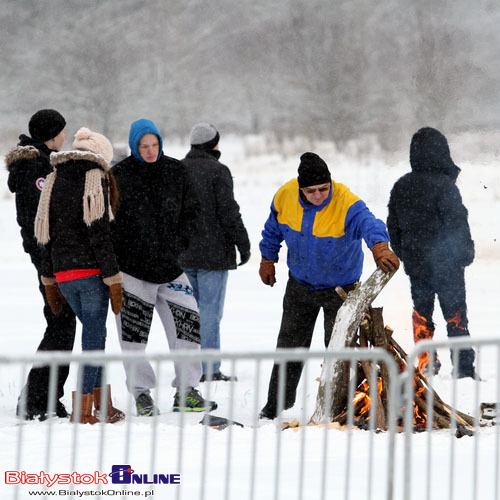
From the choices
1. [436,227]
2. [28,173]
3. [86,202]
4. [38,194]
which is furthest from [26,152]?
[436,227]

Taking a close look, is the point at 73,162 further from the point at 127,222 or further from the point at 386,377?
the point at 386,377

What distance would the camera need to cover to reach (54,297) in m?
5.80

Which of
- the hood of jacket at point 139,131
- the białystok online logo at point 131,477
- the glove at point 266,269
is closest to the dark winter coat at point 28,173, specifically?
the hood of jacket at point 139,131

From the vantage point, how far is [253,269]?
16.9 m

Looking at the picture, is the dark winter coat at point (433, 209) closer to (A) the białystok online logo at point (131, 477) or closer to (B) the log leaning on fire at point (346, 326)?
(B) the log leaning on fire at point (346, 326)

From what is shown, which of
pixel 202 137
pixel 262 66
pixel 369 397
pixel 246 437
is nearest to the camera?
pixel 246 437

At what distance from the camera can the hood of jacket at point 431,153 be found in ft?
23.4

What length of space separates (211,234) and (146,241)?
1.23 metres

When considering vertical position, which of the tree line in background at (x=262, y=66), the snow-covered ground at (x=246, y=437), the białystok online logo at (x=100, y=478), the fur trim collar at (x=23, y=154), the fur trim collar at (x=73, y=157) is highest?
the tree line in background at (x=262, y=66)

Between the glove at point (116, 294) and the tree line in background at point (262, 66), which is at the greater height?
the tree line in background at point (262, 66)

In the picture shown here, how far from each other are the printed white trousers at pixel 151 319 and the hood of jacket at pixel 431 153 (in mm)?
2225

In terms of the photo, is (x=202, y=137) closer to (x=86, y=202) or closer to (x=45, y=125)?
(x=45, y=125)

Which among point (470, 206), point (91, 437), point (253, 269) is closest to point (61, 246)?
point (91, 437)

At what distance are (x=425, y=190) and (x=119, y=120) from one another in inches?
1233
